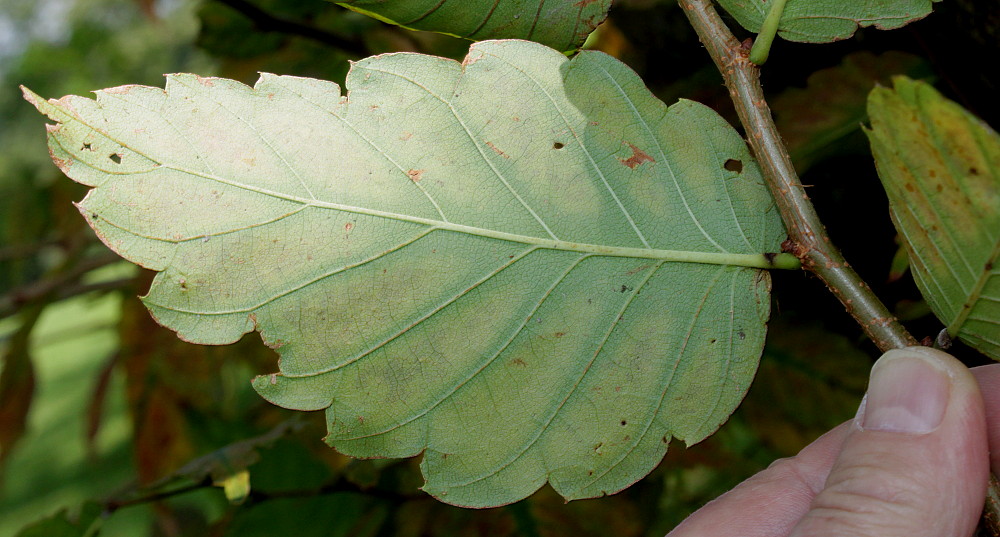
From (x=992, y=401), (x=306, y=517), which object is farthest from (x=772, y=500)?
(x=306, y=517)

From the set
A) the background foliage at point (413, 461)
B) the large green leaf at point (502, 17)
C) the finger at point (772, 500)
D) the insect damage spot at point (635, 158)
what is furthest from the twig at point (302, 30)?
the finger at point (772, 500)

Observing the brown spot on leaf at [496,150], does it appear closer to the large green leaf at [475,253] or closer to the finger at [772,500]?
the large green leaf at [475,253]

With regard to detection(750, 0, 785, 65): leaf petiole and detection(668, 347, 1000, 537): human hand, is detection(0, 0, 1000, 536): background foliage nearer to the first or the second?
detection(668, 347, 1000, 537): human hand

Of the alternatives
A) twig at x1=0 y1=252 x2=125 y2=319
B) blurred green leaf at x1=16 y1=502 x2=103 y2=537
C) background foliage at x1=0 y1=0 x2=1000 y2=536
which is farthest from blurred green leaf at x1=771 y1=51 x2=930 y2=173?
twig at x1=0 y1=252 x2=125 y2=319

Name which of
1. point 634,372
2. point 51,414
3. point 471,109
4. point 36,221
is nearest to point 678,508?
point 634,372

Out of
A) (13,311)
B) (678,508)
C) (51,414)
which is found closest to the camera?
(678,508)

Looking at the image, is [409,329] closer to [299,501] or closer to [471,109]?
[471,109]

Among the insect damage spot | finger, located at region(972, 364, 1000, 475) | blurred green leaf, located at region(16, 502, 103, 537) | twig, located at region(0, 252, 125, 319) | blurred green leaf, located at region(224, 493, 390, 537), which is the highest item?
the insect damage spot
